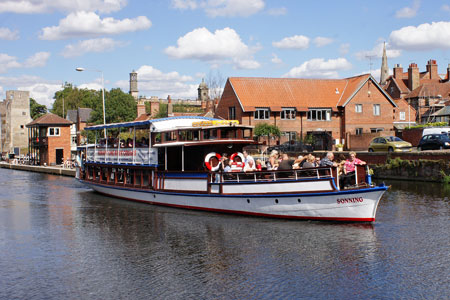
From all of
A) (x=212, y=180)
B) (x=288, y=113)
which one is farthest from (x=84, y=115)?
(x=212, y=180)

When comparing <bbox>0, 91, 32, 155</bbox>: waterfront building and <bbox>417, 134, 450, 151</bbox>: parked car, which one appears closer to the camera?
<bbox>417, 134, 450, 151</bbox>: parked car

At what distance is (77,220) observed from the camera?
23750mm

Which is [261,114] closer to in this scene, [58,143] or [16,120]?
[58,143]

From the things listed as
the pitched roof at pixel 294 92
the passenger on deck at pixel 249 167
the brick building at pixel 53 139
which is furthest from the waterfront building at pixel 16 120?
the passenger on deck at pixel 249 167

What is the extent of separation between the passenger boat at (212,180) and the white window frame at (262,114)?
29180mm

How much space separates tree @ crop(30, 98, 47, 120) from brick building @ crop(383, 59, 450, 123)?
87.5 metres

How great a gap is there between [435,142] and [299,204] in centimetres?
2352

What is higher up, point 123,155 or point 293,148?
point 293,148

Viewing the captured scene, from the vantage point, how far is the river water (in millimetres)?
13188

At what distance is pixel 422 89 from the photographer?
8912 cm

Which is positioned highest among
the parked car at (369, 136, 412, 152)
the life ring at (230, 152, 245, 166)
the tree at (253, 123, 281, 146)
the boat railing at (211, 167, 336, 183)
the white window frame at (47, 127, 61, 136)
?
the white window frame at (47, 127, 61, 136)

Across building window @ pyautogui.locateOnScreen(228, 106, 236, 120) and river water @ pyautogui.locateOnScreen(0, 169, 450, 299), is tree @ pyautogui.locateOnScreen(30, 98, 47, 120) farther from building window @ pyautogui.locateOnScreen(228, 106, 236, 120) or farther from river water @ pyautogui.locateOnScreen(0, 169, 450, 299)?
river water @ pyautogui.locateOnScreen(0, 169, 450, 299)

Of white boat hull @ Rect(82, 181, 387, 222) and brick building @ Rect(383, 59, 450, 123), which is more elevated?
brick building @ Rect(383, 59, 450, 123)

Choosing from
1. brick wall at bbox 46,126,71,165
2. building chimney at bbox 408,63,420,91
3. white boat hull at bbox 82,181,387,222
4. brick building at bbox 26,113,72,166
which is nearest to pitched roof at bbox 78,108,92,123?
brick building at bbox 26,113,72,166
